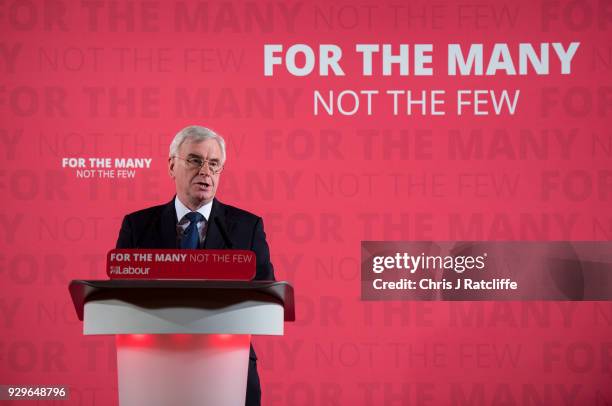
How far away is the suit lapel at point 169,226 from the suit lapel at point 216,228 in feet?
0.60

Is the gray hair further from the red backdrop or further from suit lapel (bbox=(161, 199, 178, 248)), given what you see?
the red backdrop

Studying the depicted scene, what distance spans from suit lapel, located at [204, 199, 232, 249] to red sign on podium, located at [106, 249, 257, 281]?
4.34 ft

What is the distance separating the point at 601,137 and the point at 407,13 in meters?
1.27

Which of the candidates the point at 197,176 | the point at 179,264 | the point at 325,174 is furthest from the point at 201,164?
the point at 179,264

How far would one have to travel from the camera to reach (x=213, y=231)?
3184mm

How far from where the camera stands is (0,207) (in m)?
4.47

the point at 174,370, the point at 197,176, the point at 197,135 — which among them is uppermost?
the point at 197,135

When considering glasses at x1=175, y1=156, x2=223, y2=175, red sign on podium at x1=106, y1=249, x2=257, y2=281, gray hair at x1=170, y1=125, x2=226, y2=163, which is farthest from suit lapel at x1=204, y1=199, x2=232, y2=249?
red sign on podium at x1=106, y1=249, x2=257, y2=281

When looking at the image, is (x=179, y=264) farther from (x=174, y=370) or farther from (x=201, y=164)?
(x=201, y=164)

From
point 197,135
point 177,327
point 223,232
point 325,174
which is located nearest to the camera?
point 177,327

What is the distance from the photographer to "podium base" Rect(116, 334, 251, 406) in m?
1.71

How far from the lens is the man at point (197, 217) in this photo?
10.4 feet

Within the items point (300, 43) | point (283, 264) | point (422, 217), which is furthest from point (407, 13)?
point (283, 264)

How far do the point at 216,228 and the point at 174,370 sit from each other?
4.96 ft
